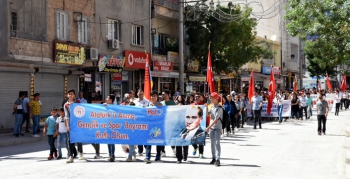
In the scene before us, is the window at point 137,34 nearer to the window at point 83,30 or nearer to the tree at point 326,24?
the window at point 83,30

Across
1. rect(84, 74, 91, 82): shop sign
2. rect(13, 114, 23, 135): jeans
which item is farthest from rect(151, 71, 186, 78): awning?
rect(13, 114, 23, 135): jeans

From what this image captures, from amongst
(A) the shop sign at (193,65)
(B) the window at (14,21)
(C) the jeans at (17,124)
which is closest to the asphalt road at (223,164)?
(C) the jeans at (17,124)

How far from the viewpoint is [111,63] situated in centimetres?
2652

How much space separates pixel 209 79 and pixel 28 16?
9097mm

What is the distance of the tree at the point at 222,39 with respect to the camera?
1294 inches

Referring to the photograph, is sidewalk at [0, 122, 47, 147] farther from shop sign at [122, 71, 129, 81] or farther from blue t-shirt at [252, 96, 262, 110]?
shop sign at [122, 71, 129, 81]

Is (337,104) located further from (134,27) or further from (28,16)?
(28,16)

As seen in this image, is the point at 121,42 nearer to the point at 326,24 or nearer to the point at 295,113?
the point at 295,113

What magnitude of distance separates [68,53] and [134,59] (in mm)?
5611

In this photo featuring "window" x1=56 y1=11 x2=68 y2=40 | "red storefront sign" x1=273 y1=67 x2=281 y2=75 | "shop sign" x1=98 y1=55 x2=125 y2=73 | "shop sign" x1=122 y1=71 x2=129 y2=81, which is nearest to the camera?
"window" x1=56 y1=11 x2=68 y2=40

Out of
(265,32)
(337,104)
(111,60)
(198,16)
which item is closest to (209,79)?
(111,60)

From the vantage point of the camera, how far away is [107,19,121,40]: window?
27.6 meters

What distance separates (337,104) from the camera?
35.4 meters

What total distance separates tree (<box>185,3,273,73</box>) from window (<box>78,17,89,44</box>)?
9.34 m
